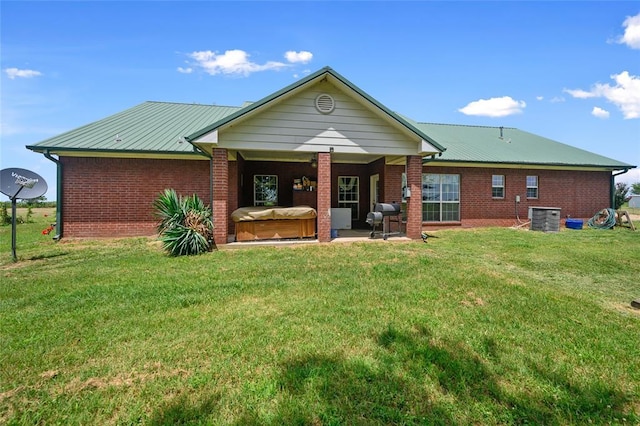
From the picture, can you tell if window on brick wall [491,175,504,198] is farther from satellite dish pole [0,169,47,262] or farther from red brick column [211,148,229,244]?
satellite dish pole [0,169,47,262]

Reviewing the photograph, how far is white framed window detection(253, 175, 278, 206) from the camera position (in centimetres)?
1385

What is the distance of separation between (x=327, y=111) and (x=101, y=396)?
8511 millimetres

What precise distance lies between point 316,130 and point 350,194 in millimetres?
5904

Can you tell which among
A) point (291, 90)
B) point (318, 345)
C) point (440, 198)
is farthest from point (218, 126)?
point (440, 198)

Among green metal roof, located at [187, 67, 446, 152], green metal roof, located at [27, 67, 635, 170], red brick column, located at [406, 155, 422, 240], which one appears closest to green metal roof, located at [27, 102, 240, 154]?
green metal roof, located at [27, 67, 635, 170]

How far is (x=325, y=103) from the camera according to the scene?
9.41 metres

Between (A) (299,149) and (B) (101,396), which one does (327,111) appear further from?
(B) (101,396)

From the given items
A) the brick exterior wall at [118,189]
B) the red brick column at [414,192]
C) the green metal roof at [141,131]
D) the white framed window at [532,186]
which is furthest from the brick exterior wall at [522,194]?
the green metal roof at [141,131]

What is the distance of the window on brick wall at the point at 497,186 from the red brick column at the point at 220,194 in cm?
1254

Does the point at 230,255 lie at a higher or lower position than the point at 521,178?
lower

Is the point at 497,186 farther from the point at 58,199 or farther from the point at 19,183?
the point at 58,199

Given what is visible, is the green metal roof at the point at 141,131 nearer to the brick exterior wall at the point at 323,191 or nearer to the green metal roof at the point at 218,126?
the green metal roof at the point at 218,126

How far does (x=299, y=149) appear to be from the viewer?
9.34 m

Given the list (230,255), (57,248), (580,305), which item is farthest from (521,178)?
(57,248)
